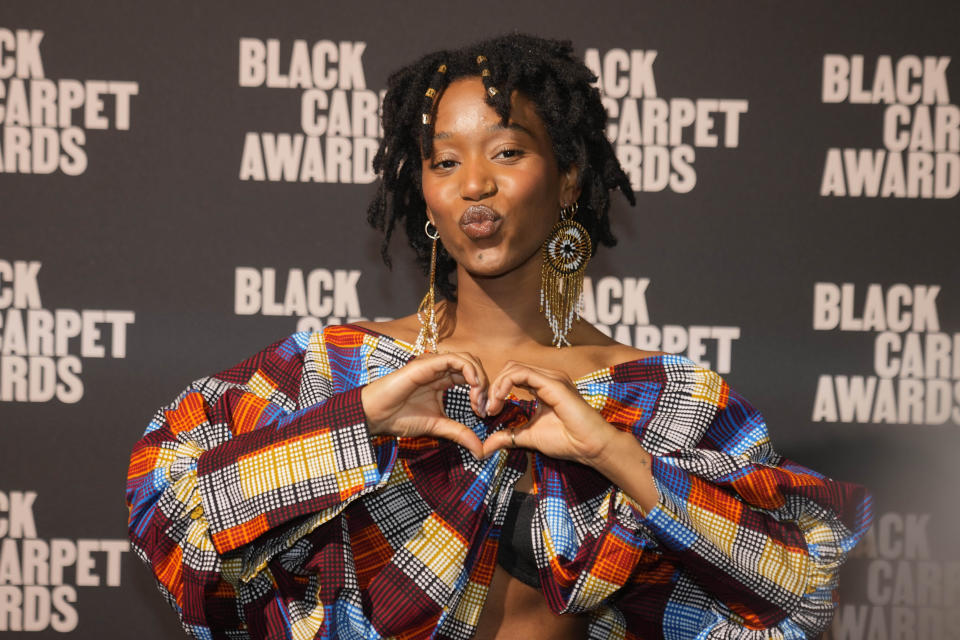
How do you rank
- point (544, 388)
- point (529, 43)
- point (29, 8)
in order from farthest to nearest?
point (29, 8)
point (529, 43)
point (544, 388)

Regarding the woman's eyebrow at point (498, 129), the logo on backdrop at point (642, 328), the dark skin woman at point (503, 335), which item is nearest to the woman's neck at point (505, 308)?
the dark skin woman at point (503, 335)

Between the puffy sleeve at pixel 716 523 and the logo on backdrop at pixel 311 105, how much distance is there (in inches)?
45.5

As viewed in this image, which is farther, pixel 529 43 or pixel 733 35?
pixel 733 35

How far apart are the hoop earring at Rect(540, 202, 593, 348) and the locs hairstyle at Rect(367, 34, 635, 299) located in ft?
0.20

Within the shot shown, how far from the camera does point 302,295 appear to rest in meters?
2.43

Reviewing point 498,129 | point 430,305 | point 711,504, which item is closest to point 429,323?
point 430,305

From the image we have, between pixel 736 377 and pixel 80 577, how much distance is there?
5.57 ft

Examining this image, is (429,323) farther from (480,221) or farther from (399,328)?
(480,221)

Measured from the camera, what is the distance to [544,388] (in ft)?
4.30

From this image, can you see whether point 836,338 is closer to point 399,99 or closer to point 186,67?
point 399,99

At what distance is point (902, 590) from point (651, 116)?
1340 millimetres

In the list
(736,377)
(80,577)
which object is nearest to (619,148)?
(736,377)

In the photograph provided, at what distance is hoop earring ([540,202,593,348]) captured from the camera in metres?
1.62

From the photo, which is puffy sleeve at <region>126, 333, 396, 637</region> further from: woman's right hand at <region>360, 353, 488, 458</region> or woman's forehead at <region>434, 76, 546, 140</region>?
woman's forehead at <region>434, 76, 546, 140</region>
